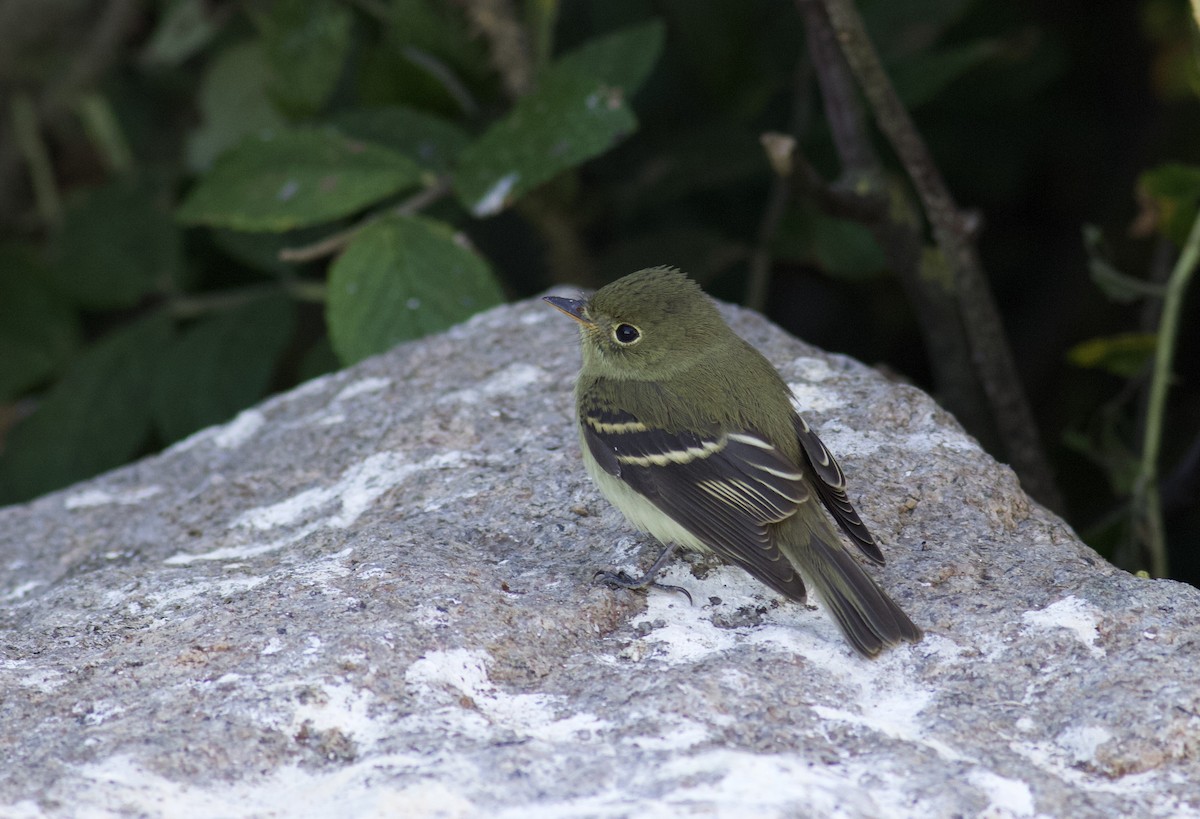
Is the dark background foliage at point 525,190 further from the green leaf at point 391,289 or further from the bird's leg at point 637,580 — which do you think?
the bird's leg at point 637,580

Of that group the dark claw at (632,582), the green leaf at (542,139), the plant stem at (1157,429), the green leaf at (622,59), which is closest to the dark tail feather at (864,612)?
the dark claw at (632,582)

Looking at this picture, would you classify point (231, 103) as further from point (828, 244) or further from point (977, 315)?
point (977, 315)

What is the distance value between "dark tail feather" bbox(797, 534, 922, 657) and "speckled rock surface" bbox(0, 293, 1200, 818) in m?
0.05

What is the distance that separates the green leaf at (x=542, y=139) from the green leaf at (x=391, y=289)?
199 mm

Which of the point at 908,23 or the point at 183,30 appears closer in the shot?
the point at 908,23

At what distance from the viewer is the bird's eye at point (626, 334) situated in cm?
352

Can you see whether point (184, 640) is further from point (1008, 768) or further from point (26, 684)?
point (1008, 768)

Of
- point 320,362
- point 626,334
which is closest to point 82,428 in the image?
point 320,362

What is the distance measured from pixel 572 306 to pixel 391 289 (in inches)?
28.9

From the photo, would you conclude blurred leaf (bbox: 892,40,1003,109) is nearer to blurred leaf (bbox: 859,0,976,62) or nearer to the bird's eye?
blurred leaf (bbox: 859,0,976,62)

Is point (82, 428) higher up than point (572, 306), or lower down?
lower down

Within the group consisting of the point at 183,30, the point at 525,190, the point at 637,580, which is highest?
the point at 183,30

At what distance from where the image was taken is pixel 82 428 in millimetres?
4500

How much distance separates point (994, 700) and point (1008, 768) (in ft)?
0.71
